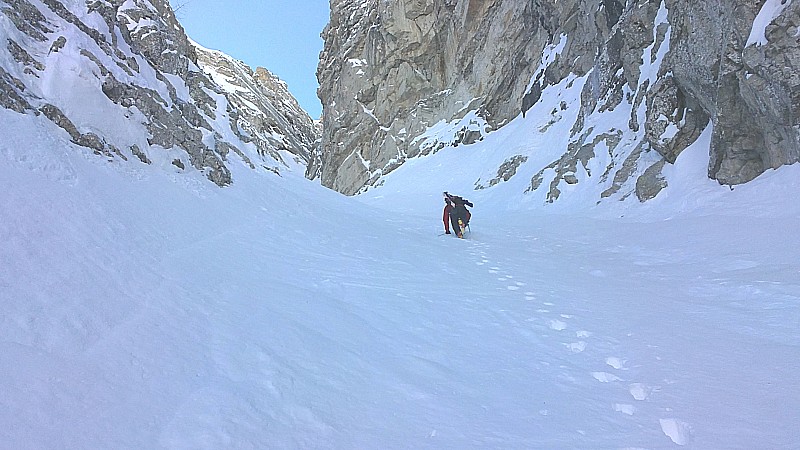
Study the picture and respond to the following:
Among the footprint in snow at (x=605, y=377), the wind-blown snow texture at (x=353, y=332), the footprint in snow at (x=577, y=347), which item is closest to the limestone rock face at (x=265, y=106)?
the wind-blown snow texture at (x=353, y=332)

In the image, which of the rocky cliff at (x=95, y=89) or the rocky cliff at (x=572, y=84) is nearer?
the rocky cliff at (x=95, y=89)

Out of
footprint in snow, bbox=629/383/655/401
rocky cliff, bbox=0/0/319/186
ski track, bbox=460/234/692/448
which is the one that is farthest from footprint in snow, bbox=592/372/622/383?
rocky cliff, bbox=0/0/319/186

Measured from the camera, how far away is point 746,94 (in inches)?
412

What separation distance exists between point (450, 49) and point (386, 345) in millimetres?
47374

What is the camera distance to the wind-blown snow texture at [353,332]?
2.94 meters

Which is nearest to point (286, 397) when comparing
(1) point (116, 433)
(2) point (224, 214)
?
(1) point (116, 433)

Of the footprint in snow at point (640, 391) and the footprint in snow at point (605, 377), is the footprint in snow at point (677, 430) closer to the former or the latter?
the footprint in snow at point (640, 391)

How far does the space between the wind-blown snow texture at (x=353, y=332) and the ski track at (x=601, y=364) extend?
0.07 feet

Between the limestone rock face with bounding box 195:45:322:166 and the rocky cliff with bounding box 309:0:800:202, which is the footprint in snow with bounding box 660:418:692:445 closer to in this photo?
the rocky cliff with bounding box 309:0:800:202

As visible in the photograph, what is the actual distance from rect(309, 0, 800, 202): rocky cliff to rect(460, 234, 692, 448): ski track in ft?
24.4

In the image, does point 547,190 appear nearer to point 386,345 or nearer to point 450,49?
point 386,345

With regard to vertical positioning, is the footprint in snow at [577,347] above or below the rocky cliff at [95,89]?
below

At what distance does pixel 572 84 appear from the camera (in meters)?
27.4

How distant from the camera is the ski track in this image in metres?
3.08
